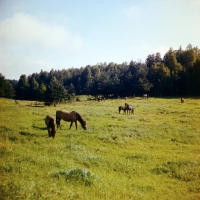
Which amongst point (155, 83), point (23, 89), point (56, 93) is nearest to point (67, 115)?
point (56, 93)

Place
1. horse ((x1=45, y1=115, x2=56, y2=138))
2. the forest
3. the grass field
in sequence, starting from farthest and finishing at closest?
the forest < horse ((x1=45, y1=115, x2=56, y2=138)) < the grass field

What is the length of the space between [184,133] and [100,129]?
9884mm

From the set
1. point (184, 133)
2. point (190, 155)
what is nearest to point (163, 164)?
point (190, 155)

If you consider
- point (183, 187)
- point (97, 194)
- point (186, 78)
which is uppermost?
point (186, 78)

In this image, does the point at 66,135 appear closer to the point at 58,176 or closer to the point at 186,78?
the point at 58,176

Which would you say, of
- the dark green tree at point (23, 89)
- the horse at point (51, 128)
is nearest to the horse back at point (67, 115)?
the horse at point (51, 128)

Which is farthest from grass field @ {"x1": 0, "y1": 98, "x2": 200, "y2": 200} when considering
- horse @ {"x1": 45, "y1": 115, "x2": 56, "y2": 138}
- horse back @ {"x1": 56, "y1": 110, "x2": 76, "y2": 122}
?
horse back @ {"x1": 56, "y1": 110, "x2": 76, "y2": 122}

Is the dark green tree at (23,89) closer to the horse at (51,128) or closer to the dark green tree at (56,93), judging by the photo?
the dark green tree at (56,93)

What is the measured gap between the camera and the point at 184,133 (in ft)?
73.3

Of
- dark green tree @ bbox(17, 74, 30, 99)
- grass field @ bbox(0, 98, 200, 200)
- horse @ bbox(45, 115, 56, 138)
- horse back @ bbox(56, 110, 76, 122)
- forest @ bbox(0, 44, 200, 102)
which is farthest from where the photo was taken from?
dark green tree @ bbox(17, 74, 30, 99)

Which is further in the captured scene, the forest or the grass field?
the forest

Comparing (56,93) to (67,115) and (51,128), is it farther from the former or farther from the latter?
(51,128)

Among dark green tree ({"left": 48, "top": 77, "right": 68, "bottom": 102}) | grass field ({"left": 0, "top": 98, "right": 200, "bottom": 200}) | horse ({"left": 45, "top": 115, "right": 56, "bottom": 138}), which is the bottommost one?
grass field ({"left": 0, "top": 98, "right": 200, "bottom": 200})

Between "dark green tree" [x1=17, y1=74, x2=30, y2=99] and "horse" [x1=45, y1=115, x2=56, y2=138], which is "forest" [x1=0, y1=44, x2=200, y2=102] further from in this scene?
"horse" [x1=45, y1=115, x2=56, y2=138]
